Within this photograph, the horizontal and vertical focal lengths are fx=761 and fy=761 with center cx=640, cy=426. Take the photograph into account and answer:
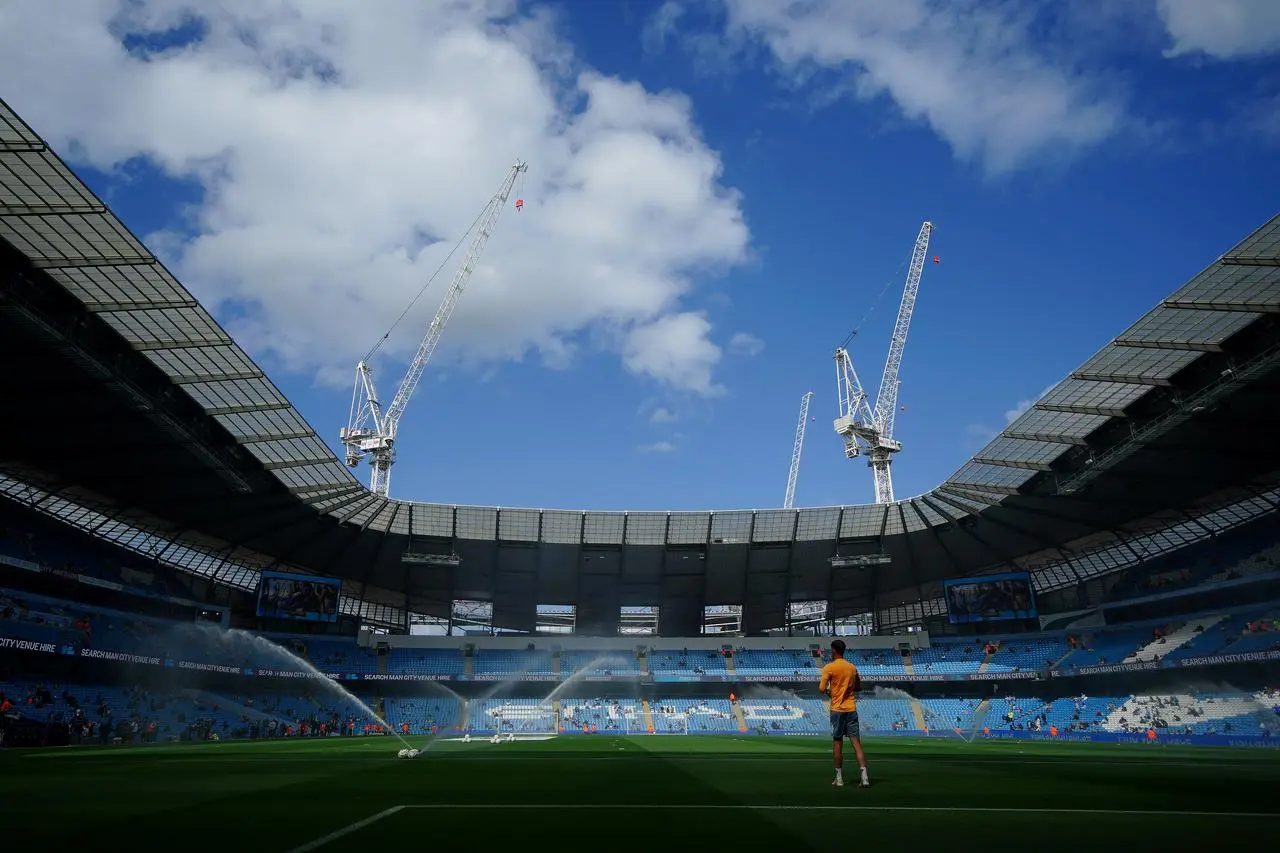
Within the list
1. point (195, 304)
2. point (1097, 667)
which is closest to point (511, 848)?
point (195, 304)

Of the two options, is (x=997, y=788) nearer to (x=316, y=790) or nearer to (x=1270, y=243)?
(x=316, y=790)

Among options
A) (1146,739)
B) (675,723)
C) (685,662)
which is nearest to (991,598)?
(1146,739)

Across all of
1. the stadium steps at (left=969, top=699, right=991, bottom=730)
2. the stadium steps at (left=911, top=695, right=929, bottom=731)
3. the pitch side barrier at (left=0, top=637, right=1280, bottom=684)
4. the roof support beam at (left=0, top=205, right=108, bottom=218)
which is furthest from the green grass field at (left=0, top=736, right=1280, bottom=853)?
the stadium steps at (left=911, top=695, right=929, bottom=731)

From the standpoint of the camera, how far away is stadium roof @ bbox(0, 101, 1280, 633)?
29.8 metres

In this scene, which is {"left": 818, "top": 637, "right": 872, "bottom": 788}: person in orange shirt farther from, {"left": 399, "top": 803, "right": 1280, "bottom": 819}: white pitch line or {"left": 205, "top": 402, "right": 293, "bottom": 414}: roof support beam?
{"left": 205, "top": 402, "right": 293, "bottom": 414}: roof support beam

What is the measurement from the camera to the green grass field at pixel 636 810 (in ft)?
20.0

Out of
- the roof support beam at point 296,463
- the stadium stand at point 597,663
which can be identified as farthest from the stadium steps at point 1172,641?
the roof support beam at point 296,463

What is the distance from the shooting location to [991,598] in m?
63.8

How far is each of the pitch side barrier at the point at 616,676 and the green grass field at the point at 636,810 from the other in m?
37.4

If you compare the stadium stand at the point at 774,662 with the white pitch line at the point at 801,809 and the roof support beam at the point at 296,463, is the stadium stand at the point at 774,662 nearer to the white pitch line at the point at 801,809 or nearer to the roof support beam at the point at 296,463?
the roof support beam at the point at 296,463

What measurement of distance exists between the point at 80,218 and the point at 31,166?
2.49 m

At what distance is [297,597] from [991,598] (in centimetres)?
5740

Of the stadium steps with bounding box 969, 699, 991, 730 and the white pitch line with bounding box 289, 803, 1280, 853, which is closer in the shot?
the white pitch line with bounding box 289, 803, 1280, 853

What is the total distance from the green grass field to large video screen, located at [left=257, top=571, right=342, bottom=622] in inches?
1997
